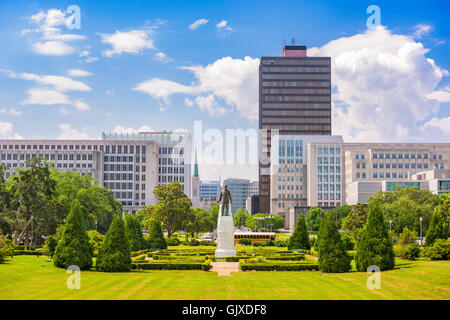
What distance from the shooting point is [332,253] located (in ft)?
129

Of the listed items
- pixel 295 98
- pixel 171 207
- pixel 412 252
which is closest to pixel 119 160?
pixel 295 98

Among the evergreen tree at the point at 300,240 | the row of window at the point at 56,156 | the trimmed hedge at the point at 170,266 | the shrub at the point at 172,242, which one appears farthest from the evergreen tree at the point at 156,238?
the row of window at the point at 56,156

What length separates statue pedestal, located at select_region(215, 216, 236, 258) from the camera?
53969 mm

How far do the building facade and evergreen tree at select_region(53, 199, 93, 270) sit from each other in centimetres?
13548

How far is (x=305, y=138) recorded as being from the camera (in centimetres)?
17650

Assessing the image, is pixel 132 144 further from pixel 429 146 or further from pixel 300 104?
pixel 429 146

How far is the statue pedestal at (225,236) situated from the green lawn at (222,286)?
697 inches

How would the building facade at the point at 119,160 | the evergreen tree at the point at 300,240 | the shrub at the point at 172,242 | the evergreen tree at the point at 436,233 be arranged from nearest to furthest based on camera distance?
the evergreen tree at the point at 436,233 < the evergreen tree at the point at 300,240 < the shrub at the point at 172,242 < the building facade at the point at 119,160

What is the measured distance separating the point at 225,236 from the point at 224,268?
376 inches

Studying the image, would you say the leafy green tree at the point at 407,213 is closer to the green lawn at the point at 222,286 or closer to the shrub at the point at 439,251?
the shrub at the point at 439,251

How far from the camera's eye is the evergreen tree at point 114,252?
37.5 meters

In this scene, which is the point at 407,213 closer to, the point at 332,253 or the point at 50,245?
the point at 332,253

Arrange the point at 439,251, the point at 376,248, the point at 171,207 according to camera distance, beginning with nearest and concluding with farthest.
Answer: the point at 376,248
the point at 439,251
the point at 171,207

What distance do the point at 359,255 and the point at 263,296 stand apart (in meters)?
15.1
